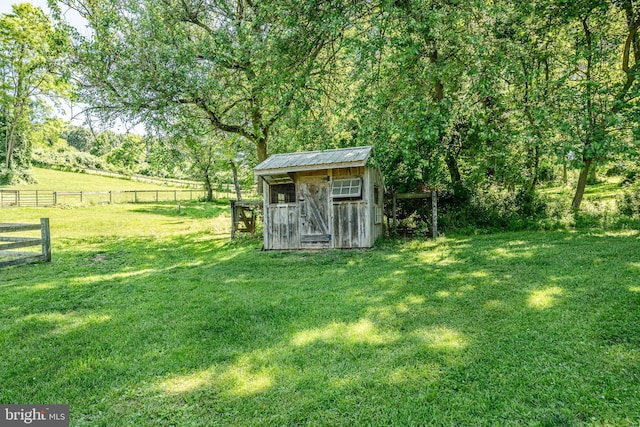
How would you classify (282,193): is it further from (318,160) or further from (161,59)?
(161,59)

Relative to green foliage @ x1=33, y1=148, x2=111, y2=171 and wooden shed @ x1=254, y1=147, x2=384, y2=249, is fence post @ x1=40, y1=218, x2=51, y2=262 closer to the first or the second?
wooden shed @ x1=254, y1=147, x2=384, y2=249

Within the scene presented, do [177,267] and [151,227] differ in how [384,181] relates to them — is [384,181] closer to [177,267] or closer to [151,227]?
[177,267]

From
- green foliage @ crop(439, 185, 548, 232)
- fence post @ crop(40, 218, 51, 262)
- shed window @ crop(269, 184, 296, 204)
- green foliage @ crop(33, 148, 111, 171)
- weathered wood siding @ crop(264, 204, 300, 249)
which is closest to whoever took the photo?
fence post @ crop(40, 218, 51, 262)

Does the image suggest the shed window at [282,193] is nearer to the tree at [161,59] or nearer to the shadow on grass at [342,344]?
the tree at [161,59]

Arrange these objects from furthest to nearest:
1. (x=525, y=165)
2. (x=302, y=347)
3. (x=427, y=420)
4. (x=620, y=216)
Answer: (x=525, y=165)
(x=620, y=216)
(x=302, y=347)
(x=427, y=420)

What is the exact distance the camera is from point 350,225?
977cm

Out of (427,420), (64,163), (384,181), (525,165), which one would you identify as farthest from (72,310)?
(64,163)

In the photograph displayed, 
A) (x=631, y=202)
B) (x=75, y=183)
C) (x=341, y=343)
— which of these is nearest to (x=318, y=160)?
(x=341, y=343)

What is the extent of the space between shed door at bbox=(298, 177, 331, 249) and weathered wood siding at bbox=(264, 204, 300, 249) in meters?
0.22

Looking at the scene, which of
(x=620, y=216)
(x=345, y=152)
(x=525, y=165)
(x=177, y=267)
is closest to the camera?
(x=177, y=267)

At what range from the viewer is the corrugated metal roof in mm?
9227

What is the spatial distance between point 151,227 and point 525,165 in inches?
662

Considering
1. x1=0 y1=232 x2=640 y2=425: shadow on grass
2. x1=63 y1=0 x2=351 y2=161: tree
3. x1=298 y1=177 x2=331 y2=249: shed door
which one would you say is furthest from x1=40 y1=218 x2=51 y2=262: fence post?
x1=298 y1=177 x2=331 y2=249: shed door

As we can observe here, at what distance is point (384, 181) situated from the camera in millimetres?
12039
